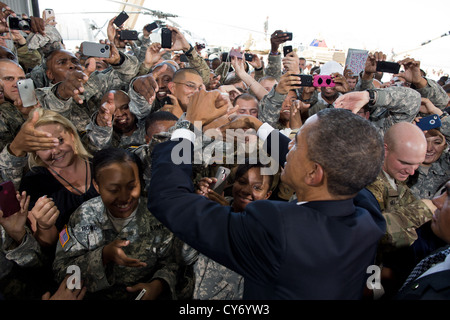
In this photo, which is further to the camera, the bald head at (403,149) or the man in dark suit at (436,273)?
the bald head at (403,149)

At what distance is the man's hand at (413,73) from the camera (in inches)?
117

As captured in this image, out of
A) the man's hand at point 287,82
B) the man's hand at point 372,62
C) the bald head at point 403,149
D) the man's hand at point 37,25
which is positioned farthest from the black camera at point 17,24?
the bald head at point 403,149

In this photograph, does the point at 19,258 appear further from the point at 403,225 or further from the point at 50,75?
the point at 50,75

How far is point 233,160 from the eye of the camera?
2.66 metres

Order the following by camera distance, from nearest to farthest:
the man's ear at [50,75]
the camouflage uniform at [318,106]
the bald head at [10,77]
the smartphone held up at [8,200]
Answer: the smartphone held up at [8,200] < the bald head at [10,77] < the man's ear at [50,75] < the camouflage uniform at [318,106]

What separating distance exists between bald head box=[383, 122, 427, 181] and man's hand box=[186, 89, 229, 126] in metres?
1.54

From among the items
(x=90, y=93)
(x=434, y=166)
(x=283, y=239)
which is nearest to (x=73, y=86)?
(x=90, y=93)

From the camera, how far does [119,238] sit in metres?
1.88

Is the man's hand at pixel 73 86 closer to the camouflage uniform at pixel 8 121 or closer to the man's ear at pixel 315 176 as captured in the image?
the camouflage uniform at pixel 8 121

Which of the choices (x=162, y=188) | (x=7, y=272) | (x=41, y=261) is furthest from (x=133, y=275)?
(x=162, y=188)

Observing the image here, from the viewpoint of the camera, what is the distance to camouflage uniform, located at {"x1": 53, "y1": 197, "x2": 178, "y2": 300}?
1.68m

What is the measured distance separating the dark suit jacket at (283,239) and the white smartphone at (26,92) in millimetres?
2401

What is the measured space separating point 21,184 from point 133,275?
1.08 metres

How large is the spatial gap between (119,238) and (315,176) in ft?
4.52
